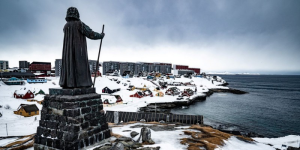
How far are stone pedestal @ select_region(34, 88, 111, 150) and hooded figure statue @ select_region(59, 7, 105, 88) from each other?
0.40m

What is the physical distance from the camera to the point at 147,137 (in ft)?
27.2

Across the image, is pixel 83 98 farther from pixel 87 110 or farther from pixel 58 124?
pixel 58 124

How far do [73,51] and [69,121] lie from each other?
9.16 ft

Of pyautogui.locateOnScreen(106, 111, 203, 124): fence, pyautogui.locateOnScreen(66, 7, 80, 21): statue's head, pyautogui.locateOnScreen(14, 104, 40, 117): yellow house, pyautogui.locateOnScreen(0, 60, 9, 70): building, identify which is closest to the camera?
pyautogui.locateOnScreen(66, 7, 80, 21): statue's head

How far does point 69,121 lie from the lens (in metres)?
5.99

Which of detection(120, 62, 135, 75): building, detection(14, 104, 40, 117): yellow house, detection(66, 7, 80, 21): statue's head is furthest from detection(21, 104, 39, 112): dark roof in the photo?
detection(120, 62, 135, 75): building

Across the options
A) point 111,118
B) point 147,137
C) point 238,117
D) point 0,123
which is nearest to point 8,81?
point 0,123

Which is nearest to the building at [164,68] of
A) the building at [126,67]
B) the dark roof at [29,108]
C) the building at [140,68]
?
the building at [140,68]

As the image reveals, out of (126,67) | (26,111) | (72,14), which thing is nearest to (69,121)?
(72,14)

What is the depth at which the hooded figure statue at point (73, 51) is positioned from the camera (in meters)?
6.55

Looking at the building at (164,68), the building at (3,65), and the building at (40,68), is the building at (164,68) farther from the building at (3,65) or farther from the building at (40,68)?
the building at (3,65)

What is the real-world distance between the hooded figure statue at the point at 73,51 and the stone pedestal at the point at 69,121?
0.40 m

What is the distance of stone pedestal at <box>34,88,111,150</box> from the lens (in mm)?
5965

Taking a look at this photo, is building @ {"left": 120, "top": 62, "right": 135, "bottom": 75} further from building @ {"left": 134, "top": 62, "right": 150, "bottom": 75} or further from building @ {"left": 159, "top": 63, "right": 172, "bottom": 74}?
building @ {"left": 159, "top": 63, "right": 172, "bottom": 74}
